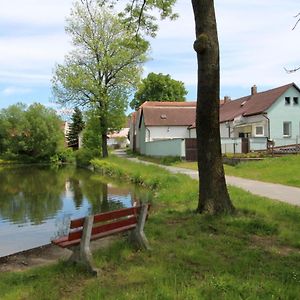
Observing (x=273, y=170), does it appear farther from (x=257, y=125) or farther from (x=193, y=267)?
(x=257, y=125)

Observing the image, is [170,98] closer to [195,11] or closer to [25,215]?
[25,215]

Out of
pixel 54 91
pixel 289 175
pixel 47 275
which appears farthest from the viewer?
pixel 54 91

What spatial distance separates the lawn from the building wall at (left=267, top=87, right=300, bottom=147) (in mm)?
14101

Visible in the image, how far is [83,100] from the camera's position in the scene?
151 feet

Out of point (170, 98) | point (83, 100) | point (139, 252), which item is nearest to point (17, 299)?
point (139, 252)

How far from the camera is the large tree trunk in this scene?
10102mm

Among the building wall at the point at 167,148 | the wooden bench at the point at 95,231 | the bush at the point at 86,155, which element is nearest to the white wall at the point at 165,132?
the building wall at the point at 167,148

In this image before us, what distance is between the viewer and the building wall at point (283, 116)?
4088 cm

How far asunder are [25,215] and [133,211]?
10.5m

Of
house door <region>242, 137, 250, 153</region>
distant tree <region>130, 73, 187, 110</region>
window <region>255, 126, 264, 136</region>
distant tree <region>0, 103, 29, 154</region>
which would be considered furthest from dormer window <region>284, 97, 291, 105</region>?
distant tree <region>130, 73, 187, 110</region>

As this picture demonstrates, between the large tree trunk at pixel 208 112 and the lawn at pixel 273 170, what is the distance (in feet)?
27.0

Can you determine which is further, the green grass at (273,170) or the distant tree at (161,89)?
the distant tree at (161,89)

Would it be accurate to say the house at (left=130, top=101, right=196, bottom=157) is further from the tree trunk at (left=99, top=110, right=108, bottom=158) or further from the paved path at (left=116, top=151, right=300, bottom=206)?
the paved path at (left=116, top=151, right=300, bottom=206)

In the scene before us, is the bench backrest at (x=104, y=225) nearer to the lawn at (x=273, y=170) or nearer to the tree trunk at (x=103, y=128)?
the lawn at (x=273, y=170)
